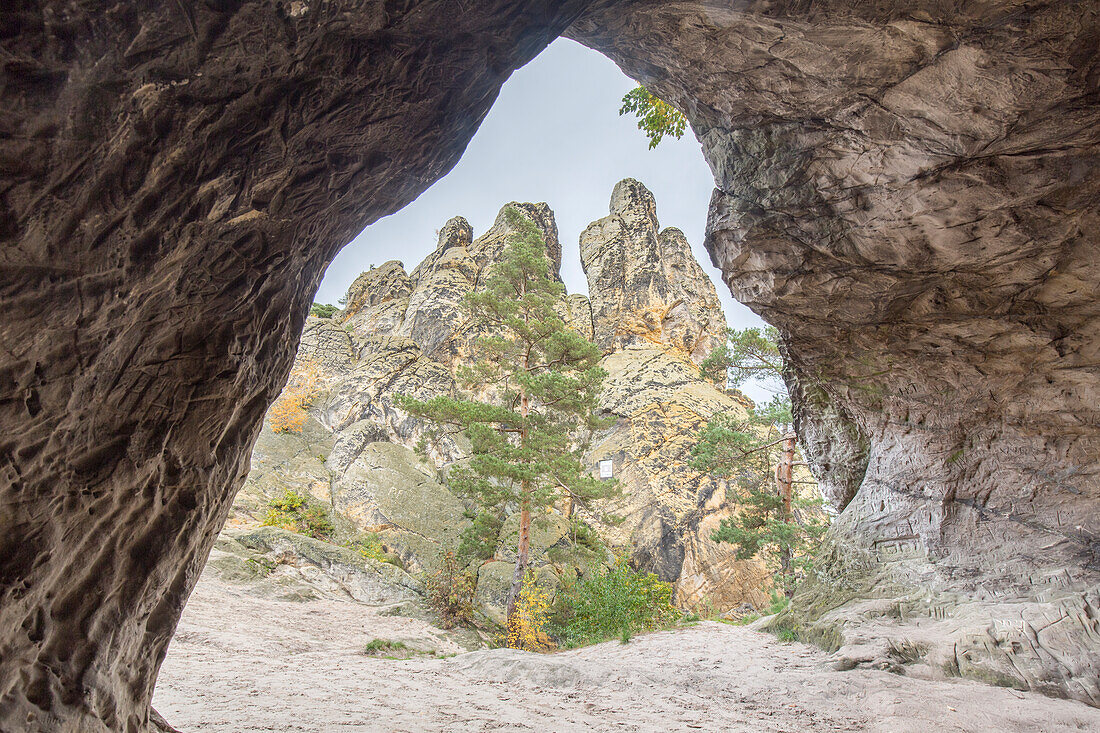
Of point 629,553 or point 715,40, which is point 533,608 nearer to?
point 629,553

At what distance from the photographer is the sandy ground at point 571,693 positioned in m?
4.74

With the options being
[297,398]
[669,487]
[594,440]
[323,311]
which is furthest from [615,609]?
[323,311]

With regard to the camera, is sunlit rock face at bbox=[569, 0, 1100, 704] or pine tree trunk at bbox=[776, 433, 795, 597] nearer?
sunlit rock face at bbox=[569, 0, 1100, 704]

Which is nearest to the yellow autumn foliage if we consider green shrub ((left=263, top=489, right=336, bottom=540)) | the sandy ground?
green shrub ((left=263, top=489, right=336, bottom=540))

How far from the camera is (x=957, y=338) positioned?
739 centimetres

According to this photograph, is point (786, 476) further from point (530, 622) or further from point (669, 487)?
point (530, 622)

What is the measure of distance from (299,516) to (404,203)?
61.0ft

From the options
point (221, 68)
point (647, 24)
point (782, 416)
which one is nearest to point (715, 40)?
point (647, 24)

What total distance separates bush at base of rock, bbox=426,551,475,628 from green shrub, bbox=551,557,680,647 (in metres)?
2.89

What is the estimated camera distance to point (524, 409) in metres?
16.3

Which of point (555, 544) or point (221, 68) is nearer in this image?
point (221, 68)

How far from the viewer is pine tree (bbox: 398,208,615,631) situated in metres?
14.3

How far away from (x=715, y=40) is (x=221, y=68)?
4550 mm

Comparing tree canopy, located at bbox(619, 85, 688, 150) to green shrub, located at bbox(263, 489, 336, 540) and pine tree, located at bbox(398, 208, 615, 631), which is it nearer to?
pine tree, located at bbox(398, 208, 615, 631)
